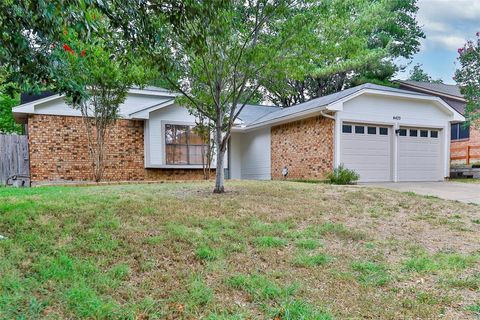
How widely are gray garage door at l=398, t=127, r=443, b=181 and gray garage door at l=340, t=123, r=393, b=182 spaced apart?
1.86ft

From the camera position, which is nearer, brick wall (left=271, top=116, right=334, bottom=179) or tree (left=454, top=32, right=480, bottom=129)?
brick wall (left=271, top=116, right=334, bottom=179)

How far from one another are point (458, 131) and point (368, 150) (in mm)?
9535

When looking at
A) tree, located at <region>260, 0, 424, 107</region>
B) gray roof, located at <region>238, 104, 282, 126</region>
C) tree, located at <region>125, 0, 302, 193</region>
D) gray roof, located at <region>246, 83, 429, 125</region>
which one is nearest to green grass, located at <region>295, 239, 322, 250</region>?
tree, located at <region>125, 0, 302, 193</region>

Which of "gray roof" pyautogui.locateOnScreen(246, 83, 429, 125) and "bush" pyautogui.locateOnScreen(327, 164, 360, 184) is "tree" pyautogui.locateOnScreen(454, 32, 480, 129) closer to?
"gray roof" pyautogui.locateOnScreen(246, 83, 429, 125)

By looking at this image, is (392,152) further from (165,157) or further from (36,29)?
(36,29)

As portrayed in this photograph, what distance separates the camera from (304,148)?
40.7 feet

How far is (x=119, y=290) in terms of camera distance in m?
2.72

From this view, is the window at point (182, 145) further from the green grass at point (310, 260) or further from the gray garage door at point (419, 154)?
the green grass at point (310, 260)

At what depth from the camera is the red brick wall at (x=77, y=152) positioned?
447 inches

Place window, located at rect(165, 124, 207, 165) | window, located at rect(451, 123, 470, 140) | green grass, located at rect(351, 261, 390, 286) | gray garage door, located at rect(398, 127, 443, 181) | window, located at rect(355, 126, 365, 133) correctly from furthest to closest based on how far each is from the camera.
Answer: window, located at rect(451, 123, 470, 140) → window, located at rect(165, 124, 207, 165) → gray garage door, located at rect(398, 127, 443, 181) → window, located at rect(355, 126, 365, 133) → green grass, located at rect(351, 261, 390, 286)

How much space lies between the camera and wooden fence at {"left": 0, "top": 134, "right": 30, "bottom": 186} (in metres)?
11.5

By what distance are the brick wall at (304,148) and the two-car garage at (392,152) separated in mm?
565

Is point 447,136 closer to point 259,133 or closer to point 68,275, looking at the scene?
point 259,133

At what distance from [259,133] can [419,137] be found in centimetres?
668
